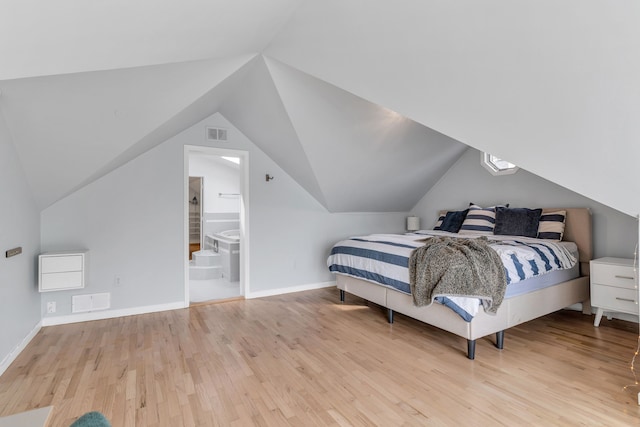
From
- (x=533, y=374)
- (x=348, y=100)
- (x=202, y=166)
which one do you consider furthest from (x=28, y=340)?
(x=202, y=166)

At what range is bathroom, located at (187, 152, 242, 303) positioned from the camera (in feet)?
16.5

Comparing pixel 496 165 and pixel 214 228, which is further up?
pixel 496 165

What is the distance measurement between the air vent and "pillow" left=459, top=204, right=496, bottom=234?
336 centimetres

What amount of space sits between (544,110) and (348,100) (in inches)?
74.8

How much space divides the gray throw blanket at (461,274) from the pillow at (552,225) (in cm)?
145

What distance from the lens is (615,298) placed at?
2.97m

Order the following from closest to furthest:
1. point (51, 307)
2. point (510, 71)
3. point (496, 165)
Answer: point (510, 71) < point (51, 307) < point (496, 165)

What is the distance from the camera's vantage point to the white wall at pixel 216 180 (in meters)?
7.59

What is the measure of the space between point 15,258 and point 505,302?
3949 millimetres

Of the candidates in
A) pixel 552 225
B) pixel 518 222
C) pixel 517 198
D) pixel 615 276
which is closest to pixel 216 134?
pixel 518 222

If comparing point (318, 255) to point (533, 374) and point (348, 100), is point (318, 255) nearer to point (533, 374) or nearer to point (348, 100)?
point (348, 100)

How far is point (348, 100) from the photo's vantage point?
329 centimetres

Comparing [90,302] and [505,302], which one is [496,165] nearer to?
[505,302]

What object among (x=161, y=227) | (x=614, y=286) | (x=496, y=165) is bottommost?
(x=614, y=286)
